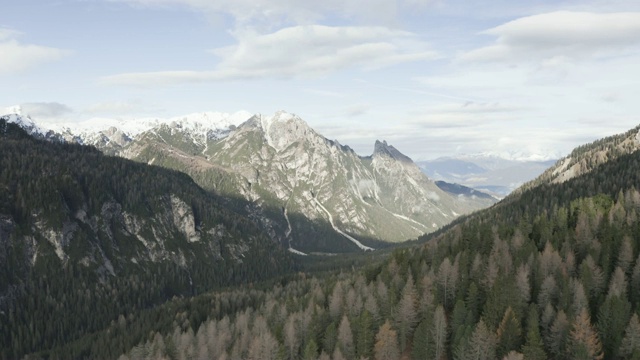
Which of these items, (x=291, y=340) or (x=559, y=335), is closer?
(x=559, y=335)

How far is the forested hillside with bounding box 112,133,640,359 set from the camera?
116562mm

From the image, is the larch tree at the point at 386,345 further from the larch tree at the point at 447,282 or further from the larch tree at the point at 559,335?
the larch tree at the point at 559,335

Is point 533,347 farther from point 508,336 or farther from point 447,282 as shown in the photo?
point 447,282

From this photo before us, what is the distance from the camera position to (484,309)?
133 metres

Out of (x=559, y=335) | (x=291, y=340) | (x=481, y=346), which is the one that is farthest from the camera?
(x=291, y=340)

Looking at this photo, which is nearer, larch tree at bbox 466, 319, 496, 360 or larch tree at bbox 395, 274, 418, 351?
larch tree at bbox 466, 319, 496, 360

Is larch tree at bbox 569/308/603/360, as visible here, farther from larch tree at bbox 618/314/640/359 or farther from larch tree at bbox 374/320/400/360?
larch tree at bbox 374/320/400/360

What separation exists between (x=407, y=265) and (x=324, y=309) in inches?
1416

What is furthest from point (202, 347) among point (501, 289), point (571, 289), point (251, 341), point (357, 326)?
point (571, 289)

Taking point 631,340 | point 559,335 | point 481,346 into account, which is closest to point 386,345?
point 481,346

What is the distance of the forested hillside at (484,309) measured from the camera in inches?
4589

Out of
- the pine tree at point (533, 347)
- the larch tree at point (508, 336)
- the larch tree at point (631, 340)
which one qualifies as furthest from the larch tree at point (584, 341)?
the larch tree at point (508, 336)

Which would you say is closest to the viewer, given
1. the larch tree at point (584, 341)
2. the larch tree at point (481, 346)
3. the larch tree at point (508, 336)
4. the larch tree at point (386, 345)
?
the larch tree at point (584, 341)

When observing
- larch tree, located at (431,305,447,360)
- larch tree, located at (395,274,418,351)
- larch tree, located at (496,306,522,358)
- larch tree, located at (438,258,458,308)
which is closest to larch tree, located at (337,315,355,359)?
larch tree, located at (395,274,418,351)
